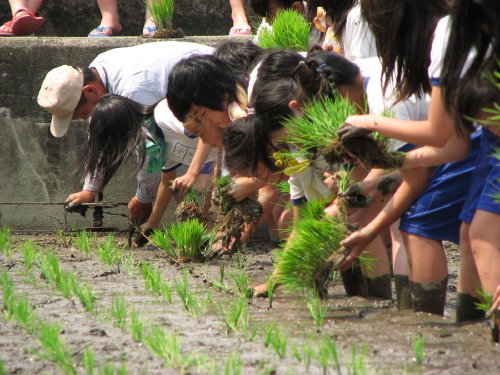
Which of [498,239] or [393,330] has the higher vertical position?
[498,239]

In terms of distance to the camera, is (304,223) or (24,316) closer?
(24,316)

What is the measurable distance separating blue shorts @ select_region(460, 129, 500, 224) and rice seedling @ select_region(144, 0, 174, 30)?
12.2 feet

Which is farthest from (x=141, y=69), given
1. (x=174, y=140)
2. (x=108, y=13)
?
(x=108, y=13)

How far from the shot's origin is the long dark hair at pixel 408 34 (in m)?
3.17

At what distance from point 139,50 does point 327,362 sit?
11.2 feet

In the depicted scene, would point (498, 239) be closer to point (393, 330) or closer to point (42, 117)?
point (393, 330)

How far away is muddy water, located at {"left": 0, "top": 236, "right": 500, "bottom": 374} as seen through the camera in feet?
9.38

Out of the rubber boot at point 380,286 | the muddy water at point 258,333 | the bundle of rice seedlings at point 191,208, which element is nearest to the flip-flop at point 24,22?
the bundle of rice seedlings at point 191,208

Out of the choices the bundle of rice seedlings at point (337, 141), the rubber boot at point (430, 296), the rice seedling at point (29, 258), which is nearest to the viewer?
the bundle of rice seedlings at point (337, 141)

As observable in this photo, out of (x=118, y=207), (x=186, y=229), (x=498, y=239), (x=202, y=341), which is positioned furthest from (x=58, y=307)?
(x=118, y=207)

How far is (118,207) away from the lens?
660cm

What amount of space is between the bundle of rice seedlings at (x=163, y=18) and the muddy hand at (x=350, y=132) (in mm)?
3455

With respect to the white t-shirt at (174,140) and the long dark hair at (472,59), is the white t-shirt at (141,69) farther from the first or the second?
the long dark hair at (472,59)

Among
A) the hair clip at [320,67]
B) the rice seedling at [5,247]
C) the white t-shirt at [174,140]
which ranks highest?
the hair clip at [320,67]
